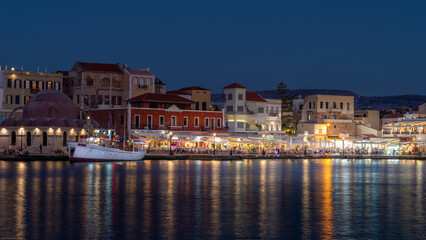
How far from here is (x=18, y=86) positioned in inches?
4161

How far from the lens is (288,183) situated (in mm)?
51625

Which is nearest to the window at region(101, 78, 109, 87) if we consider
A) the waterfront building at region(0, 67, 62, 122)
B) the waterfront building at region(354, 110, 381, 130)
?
the waterfront building at region(0, 67, 62, 122)

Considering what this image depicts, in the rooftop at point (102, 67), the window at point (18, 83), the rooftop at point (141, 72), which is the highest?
the rooftop at point (102, 67)

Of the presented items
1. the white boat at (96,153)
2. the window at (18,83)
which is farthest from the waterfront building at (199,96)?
the white boat at (96,153)

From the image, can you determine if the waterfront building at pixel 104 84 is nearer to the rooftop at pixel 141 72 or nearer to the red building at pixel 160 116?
the rooftop at pixel 141 72

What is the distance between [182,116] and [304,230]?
74.7m

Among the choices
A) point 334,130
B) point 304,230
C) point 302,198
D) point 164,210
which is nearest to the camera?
point 304,230

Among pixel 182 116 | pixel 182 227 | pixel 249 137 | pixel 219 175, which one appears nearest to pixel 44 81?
pixel 182 116

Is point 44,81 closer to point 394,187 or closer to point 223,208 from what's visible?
point 394,187

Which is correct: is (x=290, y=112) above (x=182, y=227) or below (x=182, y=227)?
above


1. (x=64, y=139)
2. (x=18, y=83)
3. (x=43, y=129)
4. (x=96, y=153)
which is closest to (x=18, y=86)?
(x=18, y=83)

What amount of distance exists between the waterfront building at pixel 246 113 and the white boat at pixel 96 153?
28.5 m

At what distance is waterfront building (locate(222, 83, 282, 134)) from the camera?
11276 centimetres

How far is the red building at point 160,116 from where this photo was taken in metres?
97.1
